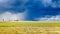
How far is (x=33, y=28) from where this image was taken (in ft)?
24.2

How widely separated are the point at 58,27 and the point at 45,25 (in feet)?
2.17

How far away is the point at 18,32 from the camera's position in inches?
283

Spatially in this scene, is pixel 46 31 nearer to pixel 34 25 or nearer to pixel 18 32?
pixel 34 25

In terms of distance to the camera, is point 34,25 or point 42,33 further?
point 34,25

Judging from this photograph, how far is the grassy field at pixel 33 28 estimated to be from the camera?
7.24 metres

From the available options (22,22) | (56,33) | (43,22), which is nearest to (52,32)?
(56,33)

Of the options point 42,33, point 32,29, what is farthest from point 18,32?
point 42,33

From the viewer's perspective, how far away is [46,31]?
727 centimetres

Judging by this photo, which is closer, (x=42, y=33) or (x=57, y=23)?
(x=42, y=33)

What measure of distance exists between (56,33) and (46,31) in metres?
0.48

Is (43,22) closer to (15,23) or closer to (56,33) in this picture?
(56,33)

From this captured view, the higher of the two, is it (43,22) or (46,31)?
(43,22)

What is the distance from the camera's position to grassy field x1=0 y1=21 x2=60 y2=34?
7242mm

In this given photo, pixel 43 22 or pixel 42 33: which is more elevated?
pixel 43 22
